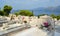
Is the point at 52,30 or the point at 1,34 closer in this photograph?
the point at 1,34

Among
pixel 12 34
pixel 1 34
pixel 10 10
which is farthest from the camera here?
pixel 10 10

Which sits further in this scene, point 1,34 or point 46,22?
Answer: point 46,22

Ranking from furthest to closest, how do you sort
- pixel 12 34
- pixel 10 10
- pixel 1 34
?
pixel 10 10 → pixel 12 34 → pixel 1 34

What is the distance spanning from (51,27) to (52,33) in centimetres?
7

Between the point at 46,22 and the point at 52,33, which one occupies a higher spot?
the point at 46,22

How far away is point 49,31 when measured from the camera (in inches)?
68.6

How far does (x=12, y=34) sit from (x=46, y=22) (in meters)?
0.39

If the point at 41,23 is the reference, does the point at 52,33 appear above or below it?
below

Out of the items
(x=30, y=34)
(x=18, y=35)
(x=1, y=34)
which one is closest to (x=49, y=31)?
(x=30, y=34)

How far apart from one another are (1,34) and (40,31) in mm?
412

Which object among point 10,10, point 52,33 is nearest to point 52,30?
point 52,33

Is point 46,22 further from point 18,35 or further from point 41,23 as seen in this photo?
point 18,35

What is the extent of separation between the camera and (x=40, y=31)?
1723 mm

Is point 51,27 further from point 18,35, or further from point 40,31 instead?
point 18,35
